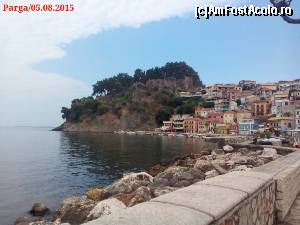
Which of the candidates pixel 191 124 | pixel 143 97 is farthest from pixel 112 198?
pixel 143 97

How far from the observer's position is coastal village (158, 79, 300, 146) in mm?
87438

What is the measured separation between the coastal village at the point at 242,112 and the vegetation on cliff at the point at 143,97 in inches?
291

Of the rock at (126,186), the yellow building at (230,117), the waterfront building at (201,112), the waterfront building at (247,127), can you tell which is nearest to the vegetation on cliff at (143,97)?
the waterfront building at (201,112)

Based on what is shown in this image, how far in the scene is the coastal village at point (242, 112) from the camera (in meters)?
87.4

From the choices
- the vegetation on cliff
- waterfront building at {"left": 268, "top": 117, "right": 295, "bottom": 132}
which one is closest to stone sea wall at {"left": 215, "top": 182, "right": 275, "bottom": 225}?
waterfront building at {"left": 268, "top": 117, "right": 295, "bottom": 132}

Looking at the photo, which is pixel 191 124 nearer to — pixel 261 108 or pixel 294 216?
pixel 261 108

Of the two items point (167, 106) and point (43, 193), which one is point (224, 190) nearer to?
point (43, 193)

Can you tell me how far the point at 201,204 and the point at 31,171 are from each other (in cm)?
3241

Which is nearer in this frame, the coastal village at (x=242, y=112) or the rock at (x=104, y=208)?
the rock at (x=104, y=208)

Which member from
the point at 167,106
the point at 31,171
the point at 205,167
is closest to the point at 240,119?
the point at 167,106

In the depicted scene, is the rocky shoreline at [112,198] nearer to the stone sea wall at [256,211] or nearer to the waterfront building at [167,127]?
the stone sea wall at [256,211]

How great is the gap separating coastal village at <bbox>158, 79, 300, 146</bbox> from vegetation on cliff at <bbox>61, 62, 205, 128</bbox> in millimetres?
7384

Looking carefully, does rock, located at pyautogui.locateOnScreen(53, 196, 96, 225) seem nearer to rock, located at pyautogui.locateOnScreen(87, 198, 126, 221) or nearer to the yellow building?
rock, located at pyautogui.locateOnScreen(87, 198, 126, 221)

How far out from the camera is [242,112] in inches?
4023
